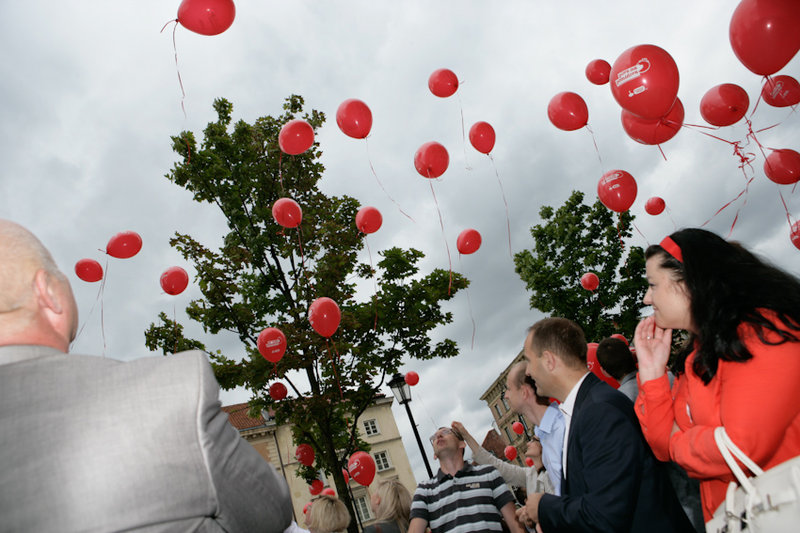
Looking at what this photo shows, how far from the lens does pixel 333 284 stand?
11.2m

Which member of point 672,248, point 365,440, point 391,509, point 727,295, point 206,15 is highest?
point 365,440

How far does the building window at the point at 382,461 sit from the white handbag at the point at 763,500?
39.9m

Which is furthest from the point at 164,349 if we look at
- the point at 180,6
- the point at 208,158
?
the point at 180,6

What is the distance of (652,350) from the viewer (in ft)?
7.77

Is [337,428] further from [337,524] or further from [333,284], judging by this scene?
[337,524]

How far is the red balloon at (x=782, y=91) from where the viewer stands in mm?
6809

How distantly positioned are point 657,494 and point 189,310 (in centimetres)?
1111

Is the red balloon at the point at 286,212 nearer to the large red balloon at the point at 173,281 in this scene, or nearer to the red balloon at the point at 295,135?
the red balloon at the point at 295,135

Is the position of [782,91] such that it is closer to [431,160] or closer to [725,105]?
[725,105]

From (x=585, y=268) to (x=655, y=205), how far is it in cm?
1128

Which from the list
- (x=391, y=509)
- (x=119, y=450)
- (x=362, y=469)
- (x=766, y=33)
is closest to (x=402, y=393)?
(x=362, y=469)

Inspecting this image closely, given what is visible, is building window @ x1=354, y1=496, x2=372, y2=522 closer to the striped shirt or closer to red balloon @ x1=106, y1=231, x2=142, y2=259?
red balloon @ x1=106, y1=231, x2=142, y2=259

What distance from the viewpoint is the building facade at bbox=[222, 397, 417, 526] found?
32.8m

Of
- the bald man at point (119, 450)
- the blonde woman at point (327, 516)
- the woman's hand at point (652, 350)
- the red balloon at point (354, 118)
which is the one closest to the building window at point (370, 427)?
the red balloon at point (354, 118)
